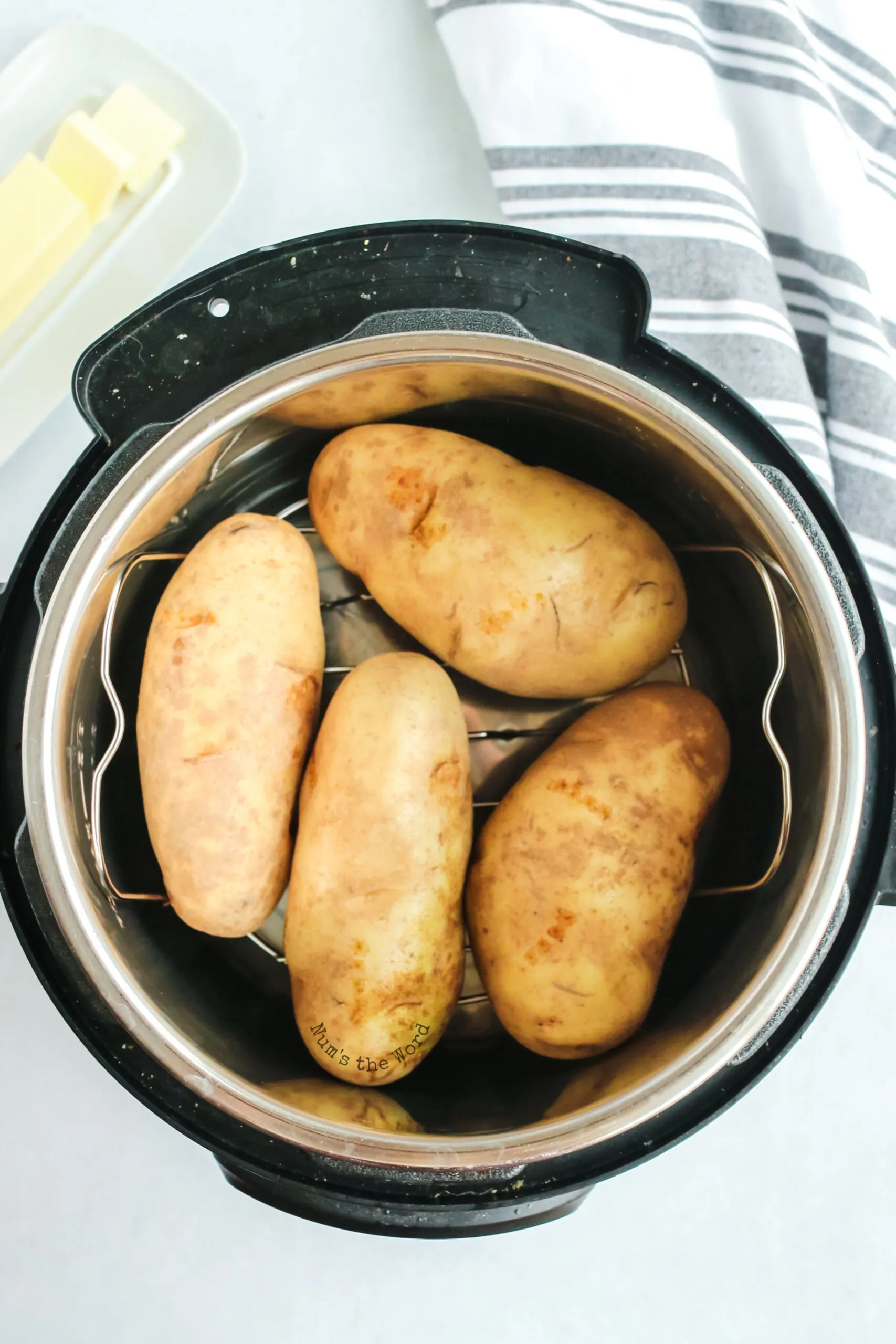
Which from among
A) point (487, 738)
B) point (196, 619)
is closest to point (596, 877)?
point (487, 738)

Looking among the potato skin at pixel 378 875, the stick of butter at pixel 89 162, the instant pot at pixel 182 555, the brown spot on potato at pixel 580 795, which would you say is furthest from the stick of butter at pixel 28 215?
the brown spot on potato at pixel 580 795

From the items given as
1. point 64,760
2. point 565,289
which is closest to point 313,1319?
point 64,760

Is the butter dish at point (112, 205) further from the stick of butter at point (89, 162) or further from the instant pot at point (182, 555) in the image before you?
the instant pot at point (182, 555)

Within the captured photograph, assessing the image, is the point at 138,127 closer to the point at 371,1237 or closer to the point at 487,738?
the point at 487,738

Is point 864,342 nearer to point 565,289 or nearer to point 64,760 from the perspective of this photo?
point 565,289

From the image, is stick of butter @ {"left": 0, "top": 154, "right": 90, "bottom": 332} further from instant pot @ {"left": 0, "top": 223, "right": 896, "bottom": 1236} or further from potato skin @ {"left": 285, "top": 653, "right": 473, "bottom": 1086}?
potato skin @ {"left": 285, "top": 653, "right": 473, "bottom": 1086}
